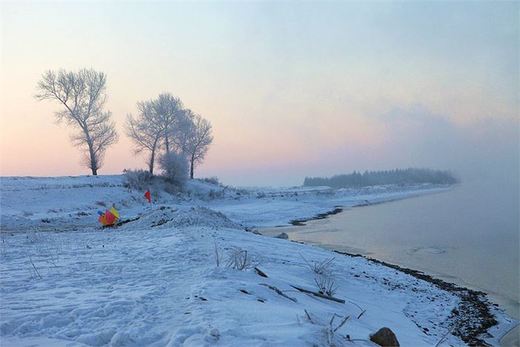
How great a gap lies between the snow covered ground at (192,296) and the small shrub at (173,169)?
26.4 metres

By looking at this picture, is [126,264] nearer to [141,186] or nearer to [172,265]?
[172,265]

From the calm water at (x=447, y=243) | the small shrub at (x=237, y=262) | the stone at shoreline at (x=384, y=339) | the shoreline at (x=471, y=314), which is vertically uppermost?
the small shrub at (x=237, y=262)

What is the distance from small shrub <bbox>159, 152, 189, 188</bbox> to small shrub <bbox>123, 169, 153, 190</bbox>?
213cm

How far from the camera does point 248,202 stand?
Answer: 44.5m

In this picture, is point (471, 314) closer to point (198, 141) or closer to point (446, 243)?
point (446, 243)

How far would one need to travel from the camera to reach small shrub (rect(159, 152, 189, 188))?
44.6m

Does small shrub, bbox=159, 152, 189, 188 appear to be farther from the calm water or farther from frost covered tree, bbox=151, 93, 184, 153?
the calm water

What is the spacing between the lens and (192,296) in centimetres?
675

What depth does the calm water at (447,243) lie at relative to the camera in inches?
549

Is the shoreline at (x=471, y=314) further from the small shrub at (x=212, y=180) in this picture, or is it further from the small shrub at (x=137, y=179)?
the small shrub at (x=212, y=180)

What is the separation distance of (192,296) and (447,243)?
17410 mm

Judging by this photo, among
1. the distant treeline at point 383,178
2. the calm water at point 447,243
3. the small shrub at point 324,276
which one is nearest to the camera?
the small shrub at point 324,276

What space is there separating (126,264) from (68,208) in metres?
19.9

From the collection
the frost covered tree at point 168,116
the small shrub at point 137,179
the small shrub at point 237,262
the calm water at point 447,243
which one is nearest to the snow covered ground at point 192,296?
the small shrub at point 237,262
